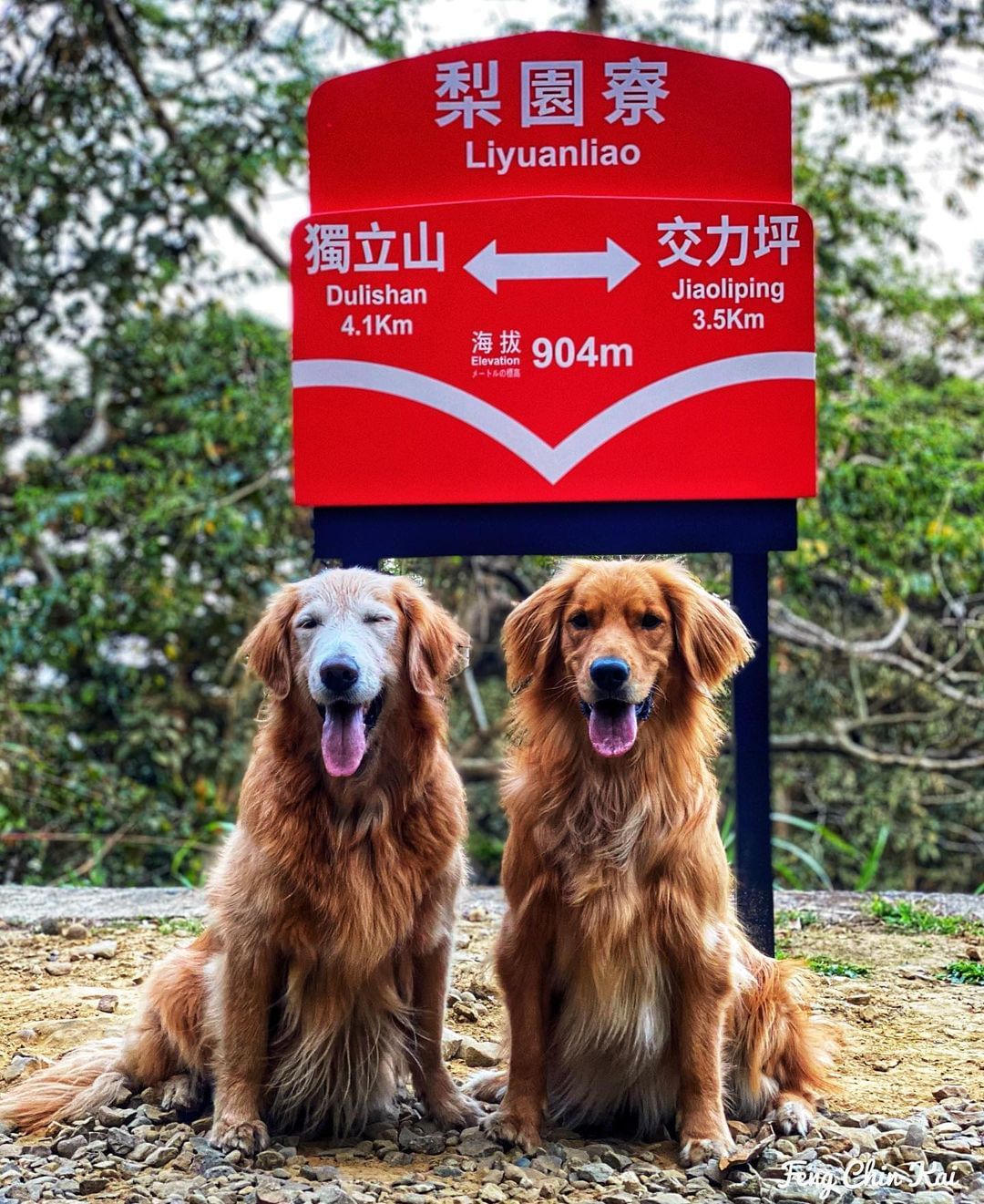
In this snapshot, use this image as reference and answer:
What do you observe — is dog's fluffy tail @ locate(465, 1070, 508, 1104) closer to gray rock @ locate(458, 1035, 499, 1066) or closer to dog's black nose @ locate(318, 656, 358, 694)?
gray rock @ locate(458, 1035, 499, 1066)

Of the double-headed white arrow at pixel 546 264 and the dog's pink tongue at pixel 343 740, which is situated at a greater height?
the double-headed white arrow at pixel 546 264

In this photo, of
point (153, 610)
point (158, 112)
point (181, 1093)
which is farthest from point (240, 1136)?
point (158, 112)

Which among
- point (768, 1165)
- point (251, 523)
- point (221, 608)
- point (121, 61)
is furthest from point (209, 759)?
point (768, 1165)

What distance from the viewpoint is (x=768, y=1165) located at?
3148 millimetres

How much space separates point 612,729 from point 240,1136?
1.35 meters

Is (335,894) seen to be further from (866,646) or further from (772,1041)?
(866,646)

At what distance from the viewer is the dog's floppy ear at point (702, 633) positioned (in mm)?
3338

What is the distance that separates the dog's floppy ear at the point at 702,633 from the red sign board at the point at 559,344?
2.89 ft

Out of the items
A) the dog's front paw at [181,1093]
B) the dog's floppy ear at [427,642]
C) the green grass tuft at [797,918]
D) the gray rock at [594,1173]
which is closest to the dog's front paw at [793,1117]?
the gray rock at [594,1173]

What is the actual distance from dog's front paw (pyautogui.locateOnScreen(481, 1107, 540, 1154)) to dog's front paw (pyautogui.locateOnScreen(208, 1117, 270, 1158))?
559 mm

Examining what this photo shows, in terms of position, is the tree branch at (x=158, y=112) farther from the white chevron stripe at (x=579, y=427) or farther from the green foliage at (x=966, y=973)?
the green foliage at (x=966, y=973)

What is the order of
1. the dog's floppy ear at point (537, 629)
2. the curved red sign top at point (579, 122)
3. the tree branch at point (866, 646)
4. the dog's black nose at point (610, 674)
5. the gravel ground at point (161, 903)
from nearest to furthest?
the dog's black nose at point (610, 674) < the dog's floppy ear at point (537, 629) < the curved red sign top at point (579, 122) < the gravel ground at point (161, 903) < the tree branch at point (866, 646)

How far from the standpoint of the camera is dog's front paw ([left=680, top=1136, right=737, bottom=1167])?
3.18 m

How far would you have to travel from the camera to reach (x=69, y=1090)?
11.8 feet
